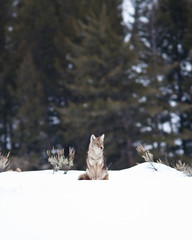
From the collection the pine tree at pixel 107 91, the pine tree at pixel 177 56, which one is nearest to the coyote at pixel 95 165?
the pine tree at pixel 107 91

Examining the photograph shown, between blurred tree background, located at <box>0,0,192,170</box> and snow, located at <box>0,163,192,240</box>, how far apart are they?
11531mm

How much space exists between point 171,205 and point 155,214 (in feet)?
0.88

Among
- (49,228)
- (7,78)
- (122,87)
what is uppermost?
(7,78)

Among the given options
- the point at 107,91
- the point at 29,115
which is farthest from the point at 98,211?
the point at 29,115

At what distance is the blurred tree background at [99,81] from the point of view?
54.8 feet

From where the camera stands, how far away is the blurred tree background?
16.7 meters

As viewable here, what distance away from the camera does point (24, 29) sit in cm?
2264

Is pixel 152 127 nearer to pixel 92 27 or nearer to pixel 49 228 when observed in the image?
pixel 92 27

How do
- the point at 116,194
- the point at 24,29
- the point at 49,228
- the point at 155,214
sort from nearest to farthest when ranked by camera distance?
the point at 49,228 → the point at 155,214 → the point at 116,194 → the point at 24,29

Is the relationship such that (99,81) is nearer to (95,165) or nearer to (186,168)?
(186,168)

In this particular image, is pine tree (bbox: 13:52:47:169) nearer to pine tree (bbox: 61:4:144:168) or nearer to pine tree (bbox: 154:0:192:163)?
pine tree (bbox: 61:4:144:168)

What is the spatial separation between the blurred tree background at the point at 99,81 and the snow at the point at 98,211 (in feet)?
37.8

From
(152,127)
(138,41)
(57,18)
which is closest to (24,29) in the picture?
(57,18)

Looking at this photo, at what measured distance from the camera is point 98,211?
2879mm
